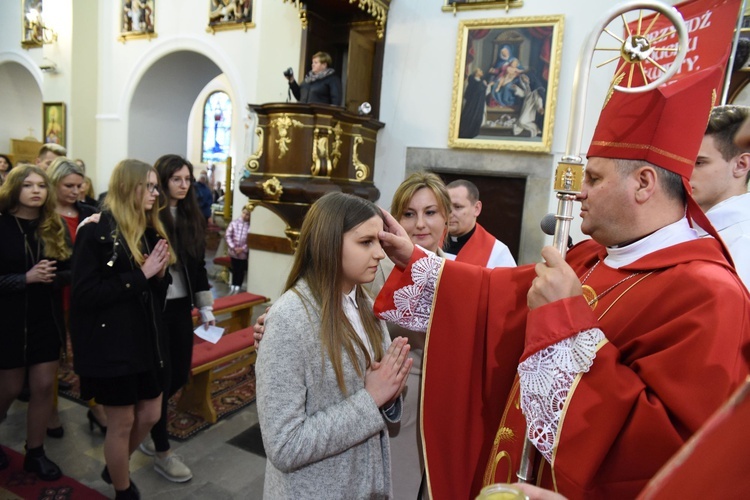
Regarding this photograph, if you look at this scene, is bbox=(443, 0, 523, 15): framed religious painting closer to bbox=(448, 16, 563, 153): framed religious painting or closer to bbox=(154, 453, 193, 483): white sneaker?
bbox=(448, 16, 563, 153): framed religious painting

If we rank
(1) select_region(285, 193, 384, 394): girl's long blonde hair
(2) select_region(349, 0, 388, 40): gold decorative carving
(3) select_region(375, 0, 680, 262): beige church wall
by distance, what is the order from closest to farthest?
1. (1) select_region(285, 193, 384, 394): girl's long blonde hair
2. (3) select_region(375, 0, 680, 262): beige church wall
3. (2) select_region(349, 0, 388, 40): gold decorative carving

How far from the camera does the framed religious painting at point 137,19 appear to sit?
7.86 metres

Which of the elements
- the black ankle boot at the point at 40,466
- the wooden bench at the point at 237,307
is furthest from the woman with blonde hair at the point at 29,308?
the wooden bench at the point at 237,307

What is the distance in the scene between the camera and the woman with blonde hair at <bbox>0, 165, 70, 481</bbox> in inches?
103

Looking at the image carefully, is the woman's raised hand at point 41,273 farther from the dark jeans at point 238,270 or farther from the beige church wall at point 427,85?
the dark jeans at point 238,270

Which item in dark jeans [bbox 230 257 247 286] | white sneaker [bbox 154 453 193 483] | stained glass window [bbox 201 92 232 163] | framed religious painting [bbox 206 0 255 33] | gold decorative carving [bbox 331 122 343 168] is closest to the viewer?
white sneaker [bbox 154 453 193 483]

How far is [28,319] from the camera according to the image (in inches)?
106

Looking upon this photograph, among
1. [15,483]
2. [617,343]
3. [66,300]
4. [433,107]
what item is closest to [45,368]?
[15,483]

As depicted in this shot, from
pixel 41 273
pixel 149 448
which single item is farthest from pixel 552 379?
pixel 149 448

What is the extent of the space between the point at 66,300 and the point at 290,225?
8.85ft

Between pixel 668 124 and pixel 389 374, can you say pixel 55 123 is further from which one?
pixel 668 124

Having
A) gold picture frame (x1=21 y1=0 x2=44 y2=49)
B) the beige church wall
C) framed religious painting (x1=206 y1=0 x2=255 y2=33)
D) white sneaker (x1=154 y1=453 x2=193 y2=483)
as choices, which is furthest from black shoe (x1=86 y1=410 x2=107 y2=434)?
gold picture frame (x1=21 y1=0 x2=44 y2=49)

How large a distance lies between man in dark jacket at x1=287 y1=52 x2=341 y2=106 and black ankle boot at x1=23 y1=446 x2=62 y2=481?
452 centimetres

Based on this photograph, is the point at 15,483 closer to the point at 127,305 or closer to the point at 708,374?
the point at 127,305
